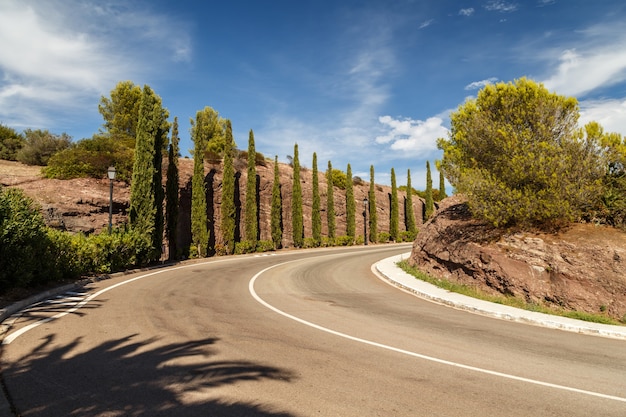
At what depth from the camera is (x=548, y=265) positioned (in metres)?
10.6

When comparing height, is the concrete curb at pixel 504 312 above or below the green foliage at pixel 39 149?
below

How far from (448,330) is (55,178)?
26562 mm

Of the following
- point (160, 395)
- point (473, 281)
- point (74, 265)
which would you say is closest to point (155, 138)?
point (74, 265)

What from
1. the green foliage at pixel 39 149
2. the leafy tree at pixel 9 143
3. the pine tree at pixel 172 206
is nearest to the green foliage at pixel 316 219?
the pine tree at pixel 172 206

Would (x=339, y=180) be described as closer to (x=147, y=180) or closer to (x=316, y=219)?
(x=316, y=219)

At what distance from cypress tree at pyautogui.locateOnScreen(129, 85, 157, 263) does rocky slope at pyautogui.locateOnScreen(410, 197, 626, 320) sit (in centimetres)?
1532

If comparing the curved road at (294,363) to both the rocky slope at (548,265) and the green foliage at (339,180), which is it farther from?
the green foliage at (339,180)

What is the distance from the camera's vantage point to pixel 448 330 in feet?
25.0

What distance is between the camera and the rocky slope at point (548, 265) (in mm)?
9516

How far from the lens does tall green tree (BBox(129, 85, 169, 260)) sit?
786 inches

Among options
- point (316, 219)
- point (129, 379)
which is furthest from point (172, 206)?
point (129, 379)

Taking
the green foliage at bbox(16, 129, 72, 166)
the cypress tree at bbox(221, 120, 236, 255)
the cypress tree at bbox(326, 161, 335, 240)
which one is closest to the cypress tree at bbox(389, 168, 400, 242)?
the cypress tree at bbox(326, 161, 335, 240)

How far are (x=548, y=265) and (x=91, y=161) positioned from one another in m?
27.8

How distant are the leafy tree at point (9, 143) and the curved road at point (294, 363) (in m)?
31.1
